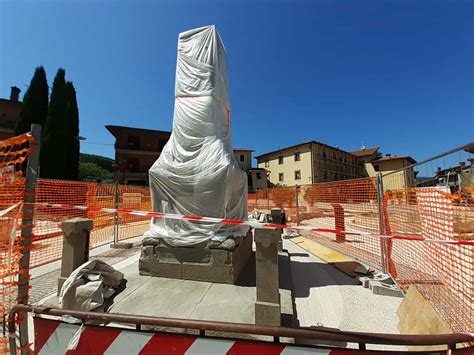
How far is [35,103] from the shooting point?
2175 centimetres

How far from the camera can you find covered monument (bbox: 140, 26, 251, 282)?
4.07 meters

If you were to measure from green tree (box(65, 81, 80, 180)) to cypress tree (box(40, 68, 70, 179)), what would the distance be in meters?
0.20

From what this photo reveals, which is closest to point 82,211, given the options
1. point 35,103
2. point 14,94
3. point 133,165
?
point 35,103

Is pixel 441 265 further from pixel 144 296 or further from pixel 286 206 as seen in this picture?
pixel 286 206

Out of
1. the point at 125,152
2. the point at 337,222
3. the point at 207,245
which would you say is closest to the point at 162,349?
the point at 207,245

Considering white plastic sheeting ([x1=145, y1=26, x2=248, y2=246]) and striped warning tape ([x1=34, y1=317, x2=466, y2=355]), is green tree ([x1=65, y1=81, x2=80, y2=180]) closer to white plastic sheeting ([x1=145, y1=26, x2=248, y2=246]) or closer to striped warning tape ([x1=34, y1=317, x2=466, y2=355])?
white plastic sheeting ([x1=145, y1=26, x2=248, y2=246])

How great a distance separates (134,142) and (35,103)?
1102 centimetres

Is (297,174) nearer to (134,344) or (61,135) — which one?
(61,135)

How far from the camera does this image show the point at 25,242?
6.31 ft

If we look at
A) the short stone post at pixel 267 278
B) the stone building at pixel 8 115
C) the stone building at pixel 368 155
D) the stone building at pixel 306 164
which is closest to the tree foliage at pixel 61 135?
the stone building at pixel 8 115

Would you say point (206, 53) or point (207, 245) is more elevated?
point (206, 53)

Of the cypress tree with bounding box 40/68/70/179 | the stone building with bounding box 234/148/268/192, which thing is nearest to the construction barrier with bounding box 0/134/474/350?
the cypress tree with bounding box 40/68/70/179

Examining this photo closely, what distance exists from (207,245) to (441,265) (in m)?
3.92

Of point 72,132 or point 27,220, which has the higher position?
point 72,132
